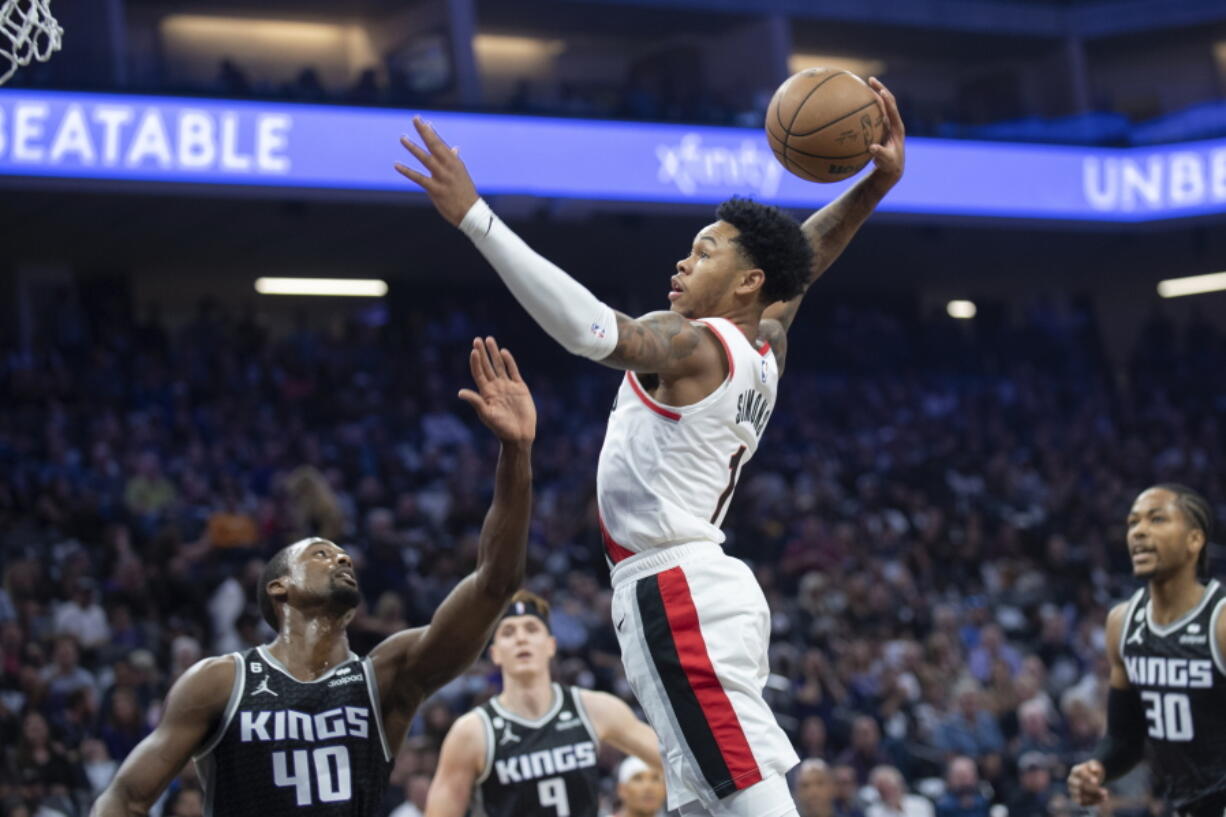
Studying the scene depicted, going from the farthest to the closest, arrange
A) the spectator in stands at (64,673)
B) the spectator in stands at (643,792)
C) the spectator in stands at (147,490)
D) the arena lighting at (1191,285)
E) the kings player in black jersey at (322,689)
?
the arena lighting at (1191,285) → the spectator in stands at (147,490) → the spectator in stands at (64,673) → the spectator in stands at (643,792) → the kings player in black jersey at (322,689)

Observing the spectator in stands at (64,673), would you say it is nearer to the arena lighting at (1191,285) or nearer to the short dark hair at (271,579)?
the short dark hair at (271,579)

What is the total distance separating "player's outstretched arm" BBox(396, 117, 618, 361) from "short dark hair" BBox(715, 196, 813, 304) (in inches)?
34.6

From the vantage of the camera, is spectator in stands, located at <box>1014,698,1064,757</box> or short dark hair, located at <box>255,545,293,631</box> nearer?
short dark hair, located at <box>255,545,293,631</box>

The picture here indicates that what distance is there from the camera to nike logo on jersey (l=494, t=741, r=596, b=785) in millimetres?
6449

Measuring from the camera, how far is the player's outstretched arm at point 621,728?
21.6ft

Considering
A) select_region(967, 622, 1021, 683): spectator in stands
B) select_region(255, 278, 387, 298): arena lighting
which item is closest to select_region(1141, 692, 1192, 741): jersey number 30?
select_region(967, 622, 1021, 683): spectator in stands

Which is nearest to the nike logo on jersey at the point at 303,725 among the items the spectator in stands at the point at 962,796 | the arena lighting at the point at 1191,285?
the spectator in stands at the point at 962,796

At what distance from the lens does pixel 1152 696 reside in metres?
5.81

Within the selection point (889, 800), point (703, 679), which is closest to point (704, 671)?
point (703, 679)

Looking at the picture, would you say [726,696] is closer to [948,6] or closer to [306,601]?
[306,601]

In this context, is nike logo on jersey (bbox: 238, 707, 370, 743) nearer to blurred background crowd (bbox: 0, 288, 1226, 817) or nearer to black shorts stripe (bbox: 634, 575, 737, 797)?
black shorts stripe (bbox: 634, 575, 737, 797)

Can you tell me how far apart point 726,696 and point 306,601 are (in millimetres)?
1220

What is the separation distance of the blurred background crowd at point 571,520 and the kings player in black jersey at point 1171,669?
315 centimetres

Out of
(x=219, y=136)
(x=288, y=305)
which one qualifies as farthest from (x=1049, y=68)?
(x=219, y=136)
